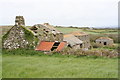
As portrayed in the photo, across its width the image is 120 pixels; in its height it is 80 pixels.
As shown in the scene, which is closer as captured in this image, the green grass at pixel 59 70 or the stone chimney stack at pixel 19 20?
the green grass at pixel 59 70

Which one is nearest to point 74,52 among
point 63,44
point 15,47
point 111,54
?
point 111,54

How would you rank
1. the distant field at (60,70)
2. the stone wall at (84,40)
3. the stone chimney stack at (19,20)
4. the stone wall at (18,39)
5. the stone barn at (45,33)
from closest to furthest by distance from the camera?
the distant field at (60,70), the stone wall at (18,39), the stone chimney stack at (19,20), the stone barn at (45,33), the stone wall at (84,40)

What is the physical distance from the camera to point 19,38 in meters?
30.2

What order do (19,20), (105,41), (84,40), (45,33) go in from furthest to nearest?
(105,41)
(84,40)
(45,33)
(19,20)

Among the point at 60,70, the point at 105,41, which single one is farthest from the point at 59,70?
the point at 105,41

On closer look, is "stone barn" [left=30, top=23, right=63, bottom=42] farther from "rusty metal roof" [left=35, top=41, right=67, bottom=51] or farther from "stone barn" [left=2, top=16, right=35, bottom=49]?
"stone barn" [left=2, top=16, right=35, bottom=49]

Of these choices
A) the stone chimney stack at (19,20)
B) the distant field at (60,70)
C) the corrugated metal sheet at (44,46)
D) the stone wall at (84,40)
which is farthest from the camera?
the stone wall at (84,40)

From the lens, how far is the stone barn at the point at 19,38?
29.5 metres

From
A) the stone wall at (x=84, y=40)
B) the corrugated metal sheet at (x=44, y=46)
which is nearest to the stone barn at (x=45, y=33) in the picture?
the corrugated metal sheet at (x=44, y=46)

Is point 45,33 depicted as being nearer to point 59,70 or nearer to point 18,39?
point 18,39

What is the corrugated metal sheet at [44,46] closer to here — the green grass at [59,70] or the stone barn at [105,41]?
the green grass at [59,70]

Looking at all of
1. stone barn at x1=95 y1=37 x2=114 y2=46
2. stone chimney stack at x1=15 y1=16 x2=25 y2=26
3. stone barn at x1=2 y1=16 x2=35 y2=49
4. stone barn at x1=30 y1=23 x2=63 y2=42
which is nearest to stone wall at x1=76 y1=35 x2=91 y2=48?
stone barn at x1=95 y1=37 x2=114 y2=46

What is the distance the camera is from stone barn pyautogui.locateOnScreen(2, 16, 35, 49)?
29.5 metres

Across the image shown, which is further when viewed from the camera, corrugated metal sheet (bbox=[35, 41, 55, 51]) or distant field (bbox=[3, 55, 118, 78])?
corrugated metal sheet (bbox=[35, 41, 55, 51])
